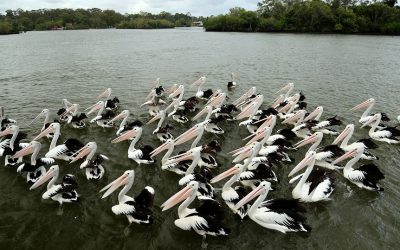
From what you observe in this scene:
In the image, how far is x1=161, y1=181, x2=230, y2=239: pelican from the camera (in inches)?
188

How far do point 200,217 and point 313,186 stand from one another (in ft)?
7.08

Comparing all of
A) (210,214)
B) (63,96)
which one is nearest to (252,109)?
(210,214)

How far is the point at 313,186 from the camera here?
18.9 ft

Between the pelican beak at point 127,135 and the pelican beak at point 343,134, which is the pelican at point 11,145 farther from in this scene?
the pelican beak at point 343,134

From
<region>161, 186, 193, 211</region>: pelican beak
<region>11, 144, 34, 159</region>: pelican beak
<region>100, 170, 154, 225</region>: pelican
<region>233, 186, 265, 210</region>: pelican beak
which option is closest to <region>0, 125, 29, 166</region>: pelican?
<region>11, 144, 34, 159</region>: pelican beak

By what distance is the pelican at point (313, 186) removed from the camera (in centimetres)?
569

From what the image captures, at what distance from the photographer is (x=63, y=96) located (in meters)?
12.6

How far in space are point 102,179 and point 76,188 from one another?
0.56m

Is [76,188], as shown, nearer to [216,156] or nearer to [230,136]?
[216,156]

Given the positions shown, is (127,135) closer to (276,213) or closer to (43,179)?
(43,179)

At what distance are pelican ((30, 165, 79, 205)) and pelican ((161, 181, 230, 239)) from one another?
170 cm

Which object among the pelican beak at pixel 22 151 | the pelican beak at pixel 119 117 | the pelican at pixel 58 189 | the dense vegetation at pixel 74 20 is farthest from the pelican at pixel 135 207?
the dense vegetation at pixel 74 20

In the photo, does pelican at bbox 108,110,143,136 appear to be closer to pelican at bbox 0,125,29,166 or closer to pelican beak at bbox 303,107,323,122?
pelican at bbox 0,125,29,166

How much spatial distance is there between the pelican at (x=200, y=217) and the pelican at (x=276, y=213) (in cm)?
45
